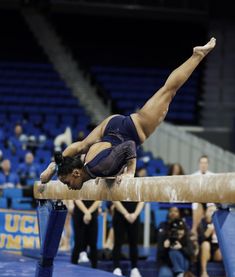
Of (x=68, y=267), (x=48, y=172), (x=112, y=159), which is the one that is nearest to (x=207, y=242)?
(x=68, y=267)

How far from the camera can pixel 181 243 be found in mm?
8781

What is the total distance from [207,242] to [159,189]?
4.48m

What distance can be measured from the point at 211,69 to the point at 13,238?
427 inches

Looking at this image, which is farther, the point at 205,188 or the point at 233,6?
the point at 233,6

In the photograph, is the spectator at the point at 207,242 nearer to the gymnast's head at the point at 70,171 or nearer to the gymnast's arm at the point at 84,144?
the gymnast's arm at the point at 84,144

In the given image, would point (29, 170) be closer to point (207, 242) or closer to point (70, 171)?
point (207, 242)

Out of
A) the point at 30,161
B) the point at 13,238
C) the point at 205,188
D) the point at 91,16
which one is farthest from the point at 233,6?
the point at 205,188

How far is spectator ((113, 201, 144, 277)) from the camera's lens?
339 inches

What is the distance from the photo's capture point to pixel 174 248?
28.7 feet

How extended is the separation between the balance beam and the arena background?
9.13 meters

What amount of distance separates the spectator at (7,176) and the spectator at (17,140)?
5.02 ft

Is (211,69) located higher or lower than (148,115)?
higher

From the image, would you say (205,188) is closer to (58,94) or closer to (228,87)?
(58,94)

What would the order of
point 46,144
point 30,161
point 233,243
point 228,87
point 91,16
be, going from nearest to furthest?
1. point 233,243
2. point 30,161
3. point 46,144
4. point 228,87
5. point 91,16
